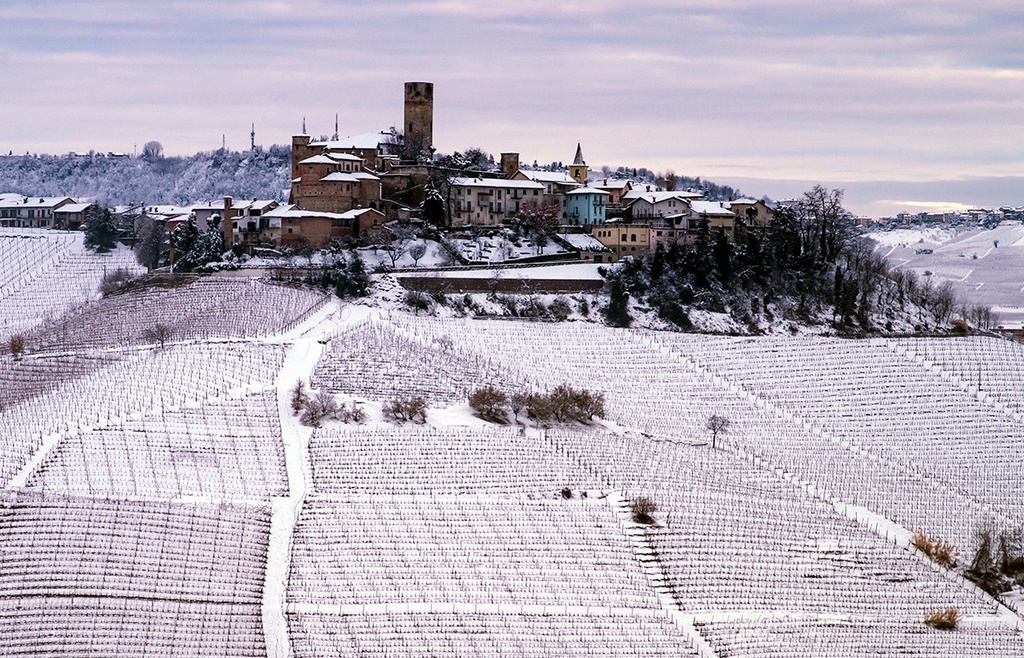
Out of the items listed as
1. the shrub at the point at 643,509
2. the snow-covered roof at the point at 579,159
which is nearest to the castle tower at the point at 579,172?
the snow-covered roof at the point at 579,159

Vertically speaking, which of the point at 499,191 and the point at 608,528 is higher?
the point at 499,191

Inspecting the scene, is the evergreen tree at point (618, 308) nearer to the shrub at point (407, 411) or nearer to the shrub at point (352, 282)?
the shrub at point (352, 282)

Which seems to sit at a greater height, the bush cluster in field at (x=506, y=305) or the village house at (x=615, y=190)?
the village house at (x=615, y=190)

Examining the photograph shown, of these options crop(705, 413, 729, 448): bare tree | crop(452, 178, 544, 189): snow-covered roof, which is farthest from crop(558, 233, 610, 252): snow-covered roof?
crop(705, 413, 729, 448): bare tree

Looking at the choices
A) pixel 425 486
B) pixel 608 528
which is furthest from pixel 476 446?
pixel 608 528

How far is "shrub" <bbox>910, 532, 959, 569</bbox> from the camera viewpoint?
37688mm

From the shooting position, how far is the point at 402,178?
7644 centimetres

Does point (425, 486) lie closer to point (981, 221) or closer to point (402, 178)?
point (402, 178)

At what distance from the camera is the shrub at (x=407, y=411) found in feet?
146

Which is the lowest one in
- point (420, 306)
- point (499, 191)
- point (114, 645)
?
point (114, 645)

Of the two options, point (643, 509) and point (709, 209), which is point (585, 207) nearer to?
point (709, 209)

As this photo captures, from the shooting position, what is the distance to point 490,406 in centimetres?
4559

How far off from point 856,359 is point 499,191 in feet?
84.2

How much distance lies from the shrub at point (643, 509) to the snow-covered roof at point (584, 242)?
34.7 metres
